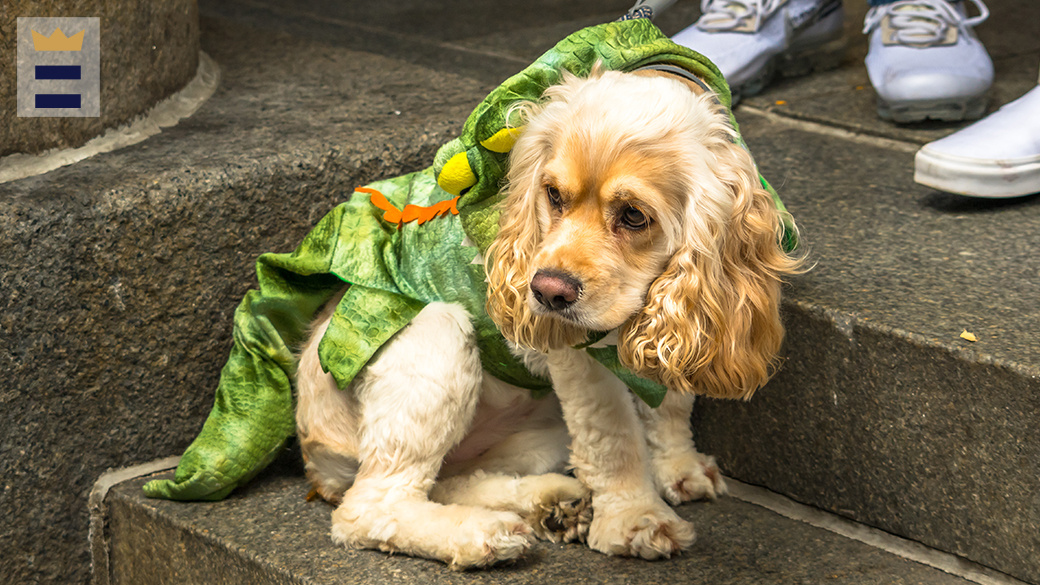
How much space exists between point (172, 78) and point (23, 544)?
4.13ft

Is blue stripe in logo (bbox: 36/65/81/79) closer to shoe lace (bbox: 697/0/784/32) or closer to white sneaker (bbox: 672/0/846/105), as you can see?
white sneaker (bbox: 672/0/846/105)

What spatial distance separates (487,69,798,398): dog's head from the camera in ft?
5.57

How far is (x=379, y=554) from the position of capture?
6.77 feet

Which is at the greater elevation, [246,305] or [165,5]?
[165,5]

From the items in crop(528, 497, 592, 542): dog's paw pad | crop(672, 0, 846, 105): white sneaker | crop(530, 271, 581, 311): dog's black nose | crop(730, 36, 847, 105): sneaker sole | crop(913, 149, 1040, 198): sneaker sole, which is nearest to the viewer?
crop(530, 271, 581, 311): dog's black nose

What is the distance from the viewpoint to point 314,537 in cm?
216

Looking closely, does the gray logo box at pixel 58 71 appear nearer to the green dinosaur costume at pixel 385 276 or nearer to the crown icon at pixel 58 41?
the crown icon at pixel 58 41

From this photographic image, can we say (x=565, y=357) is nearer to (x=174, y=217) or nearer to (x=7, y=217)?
(x=174, y=217)

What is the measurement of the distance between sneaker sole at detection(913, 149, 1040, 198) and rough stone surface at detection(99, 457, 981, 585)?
2.98 feet

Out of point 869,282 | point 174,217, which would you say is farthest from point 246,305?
point 869,282

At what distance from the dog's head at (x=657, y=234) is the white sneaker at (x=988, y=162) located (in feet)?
2.99

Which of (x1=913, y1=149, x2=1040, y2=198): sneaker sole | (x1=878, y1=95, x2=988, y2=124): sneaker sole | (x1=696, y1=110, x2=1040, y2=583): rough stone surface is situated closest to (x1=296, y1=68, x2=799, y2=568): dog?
(x1=696, y1=110, x2=1040, y2=583): rough stone surface

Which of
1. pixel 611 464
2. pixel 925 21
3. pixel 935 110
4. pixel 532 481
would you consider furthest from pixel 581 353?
pixel 925 21

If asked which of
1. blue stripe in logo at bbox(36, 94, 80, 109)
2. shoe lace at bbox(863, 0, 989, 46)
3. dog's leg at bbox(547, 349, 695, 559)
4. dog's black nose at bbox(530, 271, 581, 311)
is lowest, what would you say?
dog's leg at bbox(547, 349, 695, 559)
